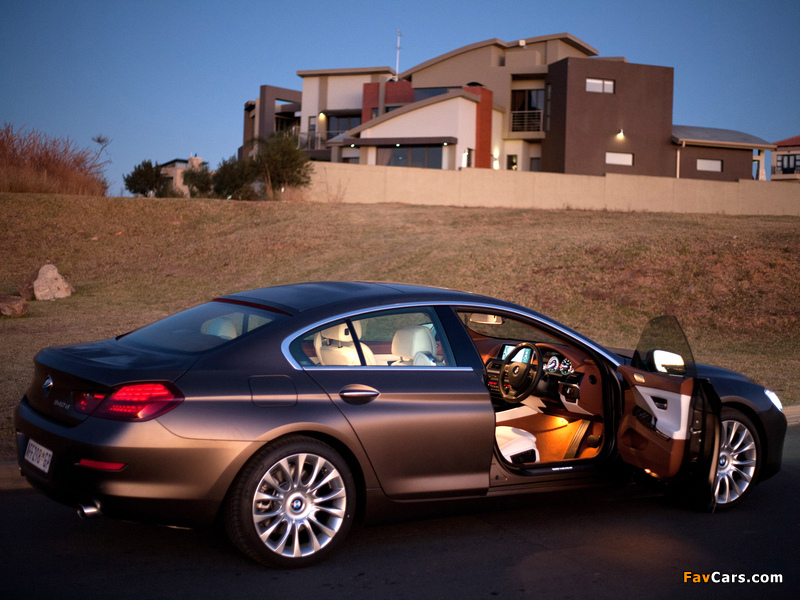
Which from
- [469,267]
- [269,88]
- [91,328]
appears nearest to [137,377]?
[91,328]

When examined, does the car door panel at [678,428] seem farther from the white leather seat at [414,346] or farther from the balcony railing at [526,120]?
the balcony railing at [526,120]

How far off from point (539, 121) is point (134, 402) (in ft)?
140

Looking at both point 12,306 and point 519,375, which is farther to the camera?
point 12,306

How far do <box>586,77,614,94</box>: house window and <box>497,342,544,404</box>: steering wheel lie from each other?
130 feet

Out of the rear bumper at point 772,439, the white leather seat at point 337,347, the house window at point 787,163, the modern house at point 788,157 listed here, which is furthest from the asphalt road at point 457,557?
the house window at point 787,163

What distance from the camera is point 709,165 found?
4419 cm

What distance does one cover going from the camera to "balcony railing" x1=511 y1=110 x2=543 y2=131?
44.0m

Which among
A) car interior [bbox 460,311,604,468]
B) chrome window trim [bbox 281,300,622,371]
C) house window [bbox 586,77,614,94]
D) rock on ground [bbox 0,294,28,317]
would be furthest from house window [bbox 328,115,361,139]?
chrome window trim [bbox 281,300,622,371]

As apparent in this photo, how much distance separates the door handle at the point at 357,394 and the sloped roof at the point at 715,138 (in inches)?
1678

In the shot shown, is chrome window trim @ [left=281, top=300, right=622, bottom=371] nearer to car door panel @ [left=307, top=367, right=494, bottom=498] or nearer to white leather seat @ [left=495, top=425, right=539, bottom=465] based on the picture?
car door panel @ [left=307, top=367, right=494, bottom=498]

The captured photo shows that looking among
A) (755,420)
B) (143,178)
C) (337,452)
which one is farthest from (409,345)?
(143,178)

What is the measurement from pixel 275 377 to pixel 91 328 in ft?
35.8

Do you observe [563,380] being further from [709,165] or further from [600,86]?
[709,165]

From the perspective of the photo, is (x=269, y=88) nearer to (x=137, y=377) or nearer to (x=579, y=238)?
(x=579, y=238)
